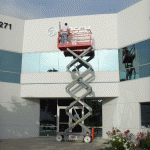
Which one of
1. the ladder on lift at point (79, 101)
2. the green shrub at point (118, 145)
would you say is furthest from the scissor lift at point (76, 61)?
the green shrub at point (118, 145)

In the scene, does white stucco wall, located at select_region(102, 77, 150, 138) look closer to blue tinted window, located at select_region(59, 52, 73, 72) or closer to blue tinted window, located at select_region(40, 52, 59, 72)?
blue tinted window, located at select_region(59, 52, 73, 72)

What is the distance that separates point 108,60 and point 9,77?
26.5ft

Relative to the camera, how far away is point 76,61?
57.3 ft

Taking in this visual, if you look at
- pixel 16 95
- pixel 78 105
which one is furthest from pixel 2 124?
pixel 78 105

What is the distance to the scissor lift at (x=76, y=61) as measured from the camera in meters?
15.0

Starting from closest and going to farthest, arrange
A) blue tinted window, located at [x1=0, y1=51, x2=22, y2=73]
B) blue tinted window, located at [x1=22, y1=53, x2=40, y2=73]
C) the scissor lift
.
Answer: the scissor lift, blue tinted window, located at [x1=0, y1=51, x2=22, y2=73], blue tinted window, located at [x1=22, y1=53, x2=40, y2=73]

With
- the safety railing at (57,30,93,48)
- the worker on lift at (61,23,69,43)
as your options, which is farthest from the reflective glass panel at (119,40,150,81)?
the worker on lift at (61,23,69,43)

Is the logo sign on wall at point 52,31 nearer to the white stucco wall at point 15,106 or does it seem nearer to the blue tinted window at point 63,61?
the blue tinted window at point 63,61

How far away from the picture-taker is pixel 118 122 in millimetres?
16438

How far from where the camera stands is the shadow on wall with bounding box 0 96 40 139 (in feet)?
55.7

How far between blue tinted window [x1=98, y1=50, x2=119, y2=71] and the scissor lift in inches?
33.9

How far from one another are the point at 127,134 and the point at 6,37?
12.2m

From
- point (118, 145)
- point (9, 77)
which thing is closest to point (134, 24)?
point (118, 145)

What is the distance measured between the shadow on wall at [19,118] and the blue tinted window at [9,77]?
1386 mm
